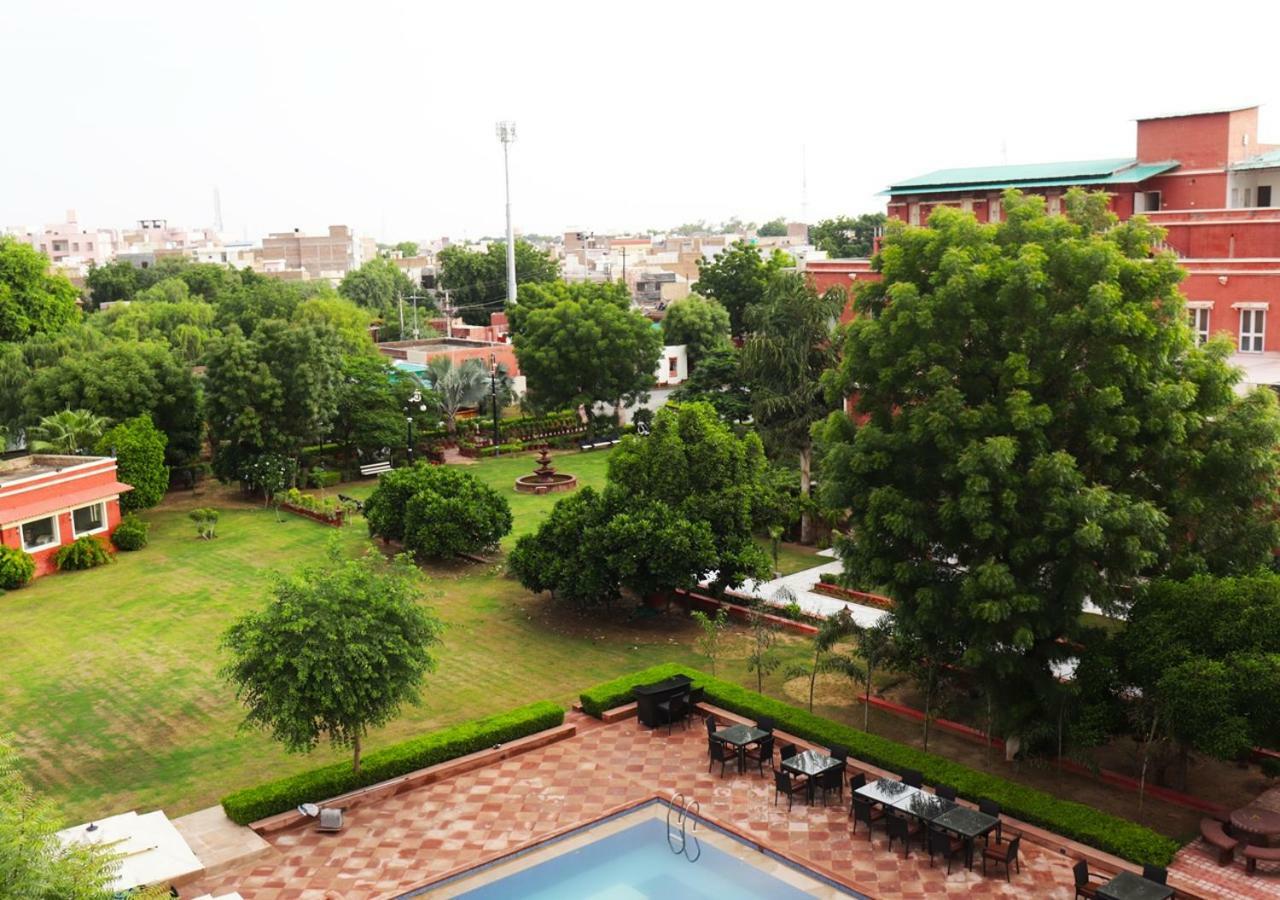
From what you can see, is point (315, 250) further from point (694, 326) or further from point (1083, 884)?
point (1083, 884)

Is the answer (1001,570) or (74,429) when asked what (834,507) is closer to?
(1001,570)

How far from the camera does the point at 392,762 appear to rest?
17.2 meters

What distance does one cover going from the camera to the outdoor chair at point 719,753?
17547mm

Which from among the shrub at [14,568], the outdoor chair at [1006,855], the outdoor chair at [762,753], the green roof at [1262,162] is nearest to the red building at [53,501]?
the shrub at [14,568]

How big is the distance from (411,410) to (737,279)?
1004 inches

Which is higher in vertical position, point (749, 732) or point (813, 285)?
point (813, 285)

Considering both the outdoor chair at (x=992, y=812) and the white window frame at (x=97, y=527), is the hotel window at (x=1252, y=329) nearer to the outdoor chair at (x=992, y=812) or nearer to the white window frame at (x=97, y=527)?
the outdoor chair at (x=992, y=812)

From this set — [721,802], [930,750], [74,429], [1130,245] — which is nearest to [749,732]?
[721,802]

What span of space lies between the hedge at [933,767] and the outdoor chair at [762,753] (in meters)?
0.88

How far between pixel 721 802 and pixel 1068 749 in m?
4.99

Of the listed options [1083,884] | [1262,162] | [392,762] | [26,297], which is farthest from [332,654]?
[26,297]

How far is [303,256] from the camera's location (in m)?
153

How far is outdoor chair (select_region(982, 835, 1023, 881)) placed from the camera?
14.4 meters

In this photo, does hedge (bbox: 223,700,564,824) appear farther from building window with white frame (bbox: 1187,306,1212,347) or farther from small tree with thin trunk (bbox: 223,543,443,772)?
building window with white frame (bbox: 1187,306,1212,347)
